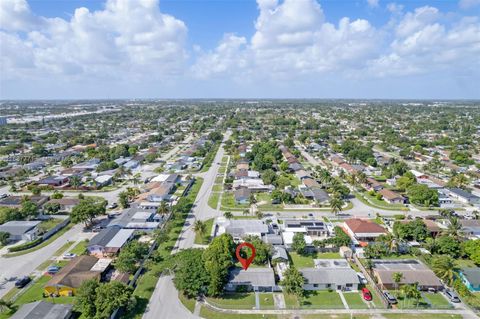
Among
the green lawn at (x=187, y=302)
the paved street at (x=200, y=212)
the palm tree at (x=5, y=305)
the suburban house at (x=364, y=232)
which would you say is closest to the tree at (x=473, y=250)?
the suburban house at (x=364, y=232)

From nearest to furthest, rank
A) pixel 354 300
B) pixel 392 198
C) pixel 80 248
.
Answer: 1. pixel 354 300
2. pixel 80 248
3. pixel 392 198

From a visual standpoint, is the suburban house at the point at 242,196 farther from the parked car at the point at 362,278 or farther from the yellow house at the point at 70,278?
the yellow house at the point at 70,278

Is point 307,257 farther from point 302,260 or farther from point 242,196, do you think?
point 242,196

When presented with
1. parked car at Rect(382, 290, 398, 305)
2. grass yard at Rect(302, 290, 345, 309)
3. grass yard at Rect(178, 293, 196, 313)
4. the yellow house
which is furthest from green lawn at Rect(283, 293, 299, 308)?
the yellow house

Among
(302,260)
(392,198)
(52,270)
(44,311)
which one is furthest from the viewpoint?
(392,198)

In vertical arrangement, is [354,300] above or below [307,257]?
above

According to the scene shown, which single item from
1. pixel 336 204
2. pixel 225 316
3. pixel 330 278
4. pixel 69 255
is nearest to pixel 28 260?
pixel 69 255

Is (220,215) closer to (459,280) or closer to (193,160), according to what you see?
(459,280)
